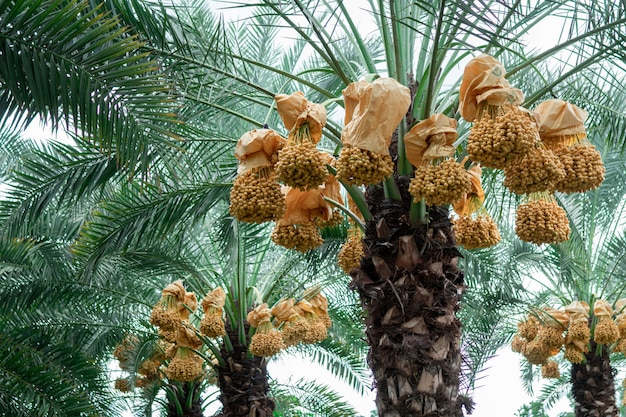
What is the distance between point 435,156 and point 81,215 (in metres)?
6.99

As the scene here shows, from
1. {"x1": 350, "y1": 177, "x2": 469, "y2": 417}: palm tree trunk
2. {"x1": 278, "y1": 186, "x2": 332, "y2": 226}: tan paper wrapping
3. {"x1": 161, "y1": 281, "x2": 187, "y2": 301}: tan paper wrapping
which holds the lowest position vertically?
{"x1": 350, "y1": 177, "x2": 469, "y2": 417}: palm tree trunk

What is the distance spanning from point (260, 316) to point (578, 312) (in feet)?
13.2

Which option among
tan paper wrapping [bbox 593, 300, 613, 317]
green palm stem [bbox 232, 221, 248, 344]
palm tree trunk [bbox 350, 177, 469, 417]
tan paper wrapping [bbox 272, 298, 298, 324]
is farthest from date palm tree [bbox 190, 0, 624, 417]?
tan paper wrapping [bbox 593, 300, 613, 317]

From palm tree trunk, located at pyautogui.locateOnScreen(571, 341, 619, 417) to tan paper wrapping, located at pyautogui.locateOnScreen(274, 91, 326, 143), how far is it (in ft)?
26.0

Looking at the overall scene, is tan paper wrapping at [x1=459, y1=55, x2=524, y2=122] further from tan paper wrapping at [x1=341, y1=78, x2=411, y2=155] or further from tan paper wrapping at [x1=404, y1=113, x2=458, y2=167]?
tan paper wrapping at [x1=341, y1=78, x2=411, y2=155]

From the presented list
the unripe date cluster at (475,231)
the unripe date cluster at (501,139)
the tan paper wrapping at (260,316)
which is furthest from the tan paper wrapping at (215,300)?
the unripe date cluster at (501,139)

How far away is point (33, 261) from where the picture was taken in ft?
29.1

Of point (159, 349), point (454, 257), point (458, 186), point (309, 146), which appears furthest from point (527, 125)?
point (159, 349)

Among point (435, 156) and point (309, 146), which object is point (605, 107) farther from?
point (309, 146)

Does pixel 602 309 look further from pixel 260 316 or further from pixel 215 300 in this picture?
pixel 215 300

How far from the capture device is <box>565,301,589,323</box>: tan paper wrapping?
33.6ft

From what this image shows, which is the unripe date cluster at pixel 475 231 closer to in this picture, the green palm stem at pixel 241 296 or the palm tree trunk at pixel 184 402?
the green palm stem at pixel 241 296

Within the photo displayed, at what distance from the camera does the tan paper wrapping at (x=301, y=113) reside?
406 cm

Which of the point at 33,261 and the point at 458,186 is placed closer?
the point at 458,186
